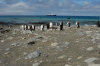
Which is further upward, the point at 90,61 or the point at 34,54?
the point at 90,61

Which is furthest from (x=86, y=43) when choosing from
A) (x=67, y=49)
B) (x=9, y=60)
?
(x=9, y=60)

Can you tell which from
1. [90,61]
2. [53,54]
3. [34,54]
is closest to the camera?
[90,61]

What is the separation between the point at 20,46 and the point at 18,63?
182 inches

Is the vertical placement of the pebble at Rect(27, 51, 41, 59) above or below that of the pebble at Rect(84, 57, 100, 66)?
below

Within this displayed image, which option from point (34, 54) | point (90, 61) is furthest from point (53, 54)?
point (90, 61)

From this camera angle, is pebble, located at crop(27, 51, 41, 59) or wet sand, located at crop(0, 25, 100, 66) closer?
wet sand, located at crop(0, 25, 100, 66)

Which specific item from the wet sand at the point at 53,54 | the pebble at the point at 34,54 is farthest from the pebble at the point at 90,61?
the pebble at the point at 34,54

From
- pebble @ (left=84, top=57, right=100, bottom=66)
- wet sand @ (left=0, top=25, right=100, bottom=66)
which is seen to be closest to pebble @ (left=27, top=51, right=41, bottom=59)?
wet sand @ (left=0, top=25, right=100, bottom=66)

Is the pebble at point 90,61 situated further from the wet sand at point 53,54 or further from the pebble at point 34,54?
the pebble at point 34,54

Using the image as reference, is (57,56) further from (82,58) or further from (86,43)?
(86,43)

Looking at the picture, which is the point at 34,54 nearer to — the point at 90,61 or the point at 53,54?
the point at 53,54

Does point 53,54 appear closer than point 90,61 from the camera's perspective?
No

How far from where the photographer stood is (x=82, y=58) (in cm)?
1334

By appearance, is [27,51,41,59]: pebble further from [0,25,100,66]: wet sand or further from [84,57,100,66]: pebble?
[84,57,100,66]: pebble
